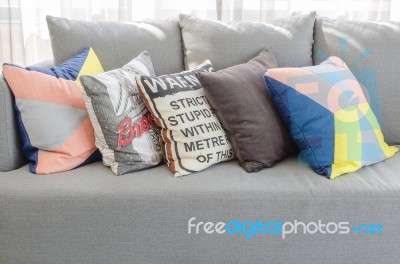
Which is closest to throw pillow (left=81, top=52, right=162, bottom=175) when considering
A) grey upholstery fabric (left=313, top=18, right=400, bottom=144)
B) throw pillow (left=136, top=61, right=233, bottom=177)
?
throw pillow (left=136, top=61, right=233, bottom=177)

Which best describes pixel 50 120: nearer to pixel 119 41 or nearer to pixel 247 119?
pixel 119 41

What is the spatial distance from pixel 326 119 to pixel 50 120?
92cm

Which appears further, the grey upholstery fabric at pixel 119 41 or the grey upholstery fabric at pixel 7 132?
the grey upholstery fabric at pixel 119 41

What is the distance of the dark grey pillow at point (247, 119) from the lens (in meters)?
1.42

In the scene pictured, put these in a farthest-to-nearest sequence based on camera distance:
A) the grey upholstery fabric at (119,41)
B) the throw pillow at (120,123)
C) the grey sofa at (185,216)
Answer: the grey upholstery fabric at (119,41)
the throw pillow at (120,123)
the grey sofa at (185,216)

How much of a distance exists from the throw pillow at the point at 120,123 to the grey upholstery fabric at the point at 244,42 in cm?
43

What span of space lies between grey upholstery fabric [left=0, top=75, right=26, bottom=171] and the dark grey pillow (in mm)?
643

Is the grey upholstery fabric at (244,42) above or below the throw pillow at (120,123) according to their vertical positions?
above

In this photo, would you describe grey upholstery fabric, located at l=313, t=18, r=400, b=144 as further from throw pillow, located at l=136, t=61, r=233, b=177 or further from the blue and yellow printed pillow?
throw pillow, located at l=136, t=61, r=233, b=177

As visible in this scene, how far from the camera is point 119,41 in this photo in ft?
5.78

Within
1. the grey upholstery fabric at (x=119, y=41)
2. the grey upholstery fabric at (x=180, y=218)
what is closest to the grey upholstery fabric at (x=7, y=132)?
the grey upholstery fabric at (x=180, y=218)

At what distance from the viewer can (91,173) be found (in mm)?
1406

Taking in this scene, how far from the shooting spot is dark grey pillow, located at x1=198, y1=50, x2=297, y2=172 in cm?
142

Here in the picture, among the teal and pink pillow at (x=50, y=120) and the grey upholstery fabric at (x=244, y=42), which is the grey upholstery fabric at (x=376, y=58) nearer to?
the grey upholstery fabric at (x=244, y=42)
